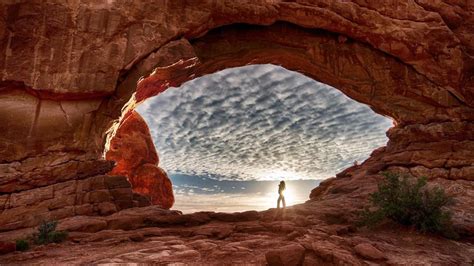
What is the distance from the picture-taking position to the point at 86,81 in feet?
53.4

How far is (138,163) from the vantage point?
39438mm

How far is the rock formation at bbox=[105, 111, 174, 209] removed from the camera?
126 feet

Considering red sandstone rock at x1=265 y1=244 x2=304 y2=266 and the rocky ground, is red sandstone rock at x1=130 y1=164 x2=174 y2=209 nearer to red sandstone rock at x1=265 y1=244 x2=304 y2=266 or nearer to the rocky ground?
the rocky ground

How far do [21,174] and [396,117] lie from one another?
2420 centimetres

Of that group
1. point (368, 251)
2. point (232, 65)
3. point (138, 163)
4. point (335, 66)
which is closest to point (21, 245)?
point (368, 251)

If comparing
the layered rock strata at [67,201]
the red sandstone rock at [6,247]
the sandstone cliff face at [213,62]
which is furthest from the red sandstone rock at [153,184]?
the red sandstone rock at [6,247]

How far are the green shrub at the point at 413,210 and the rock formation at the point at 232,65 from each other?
1.11 meters

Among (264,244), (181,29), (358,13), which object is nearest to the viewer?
(264,244)

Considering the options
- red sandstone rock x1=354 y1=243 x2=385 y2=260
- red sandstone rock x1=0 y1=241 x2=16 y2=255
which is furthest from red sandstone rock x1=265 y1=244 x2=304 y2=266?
red sandstone rock x1=0 y1=241 x2=16 y2=255

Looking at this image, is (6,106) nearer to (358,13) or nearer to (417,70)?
(358,13)

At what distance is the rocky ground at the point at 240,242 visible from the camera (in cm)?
825

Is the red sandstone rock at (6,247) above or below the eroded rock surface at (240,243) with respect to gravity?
below

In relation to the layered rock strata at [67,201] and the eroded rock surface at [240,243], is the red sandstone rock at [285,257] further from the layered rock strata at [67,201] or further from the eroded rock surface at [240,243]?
the layered rock strata at [67,201]

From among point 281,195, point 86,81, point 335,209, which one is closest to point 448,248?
point 335,209
